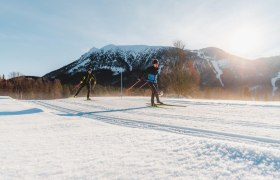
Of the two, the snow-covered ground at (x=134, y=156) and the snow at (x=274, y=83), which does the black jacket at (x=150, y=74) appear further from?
the snow at (x=274, y=83)

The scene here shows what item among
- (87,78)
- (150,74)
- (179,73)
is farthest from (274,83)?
(150,74)

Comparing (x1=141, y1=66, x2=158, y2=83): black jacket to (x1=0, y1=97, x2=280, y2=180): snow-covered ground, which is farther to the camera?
(x1=141, y1=66, x2=158, y2=83): black jacket

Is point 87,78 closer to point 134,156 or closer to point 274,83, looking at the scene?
point 134,156

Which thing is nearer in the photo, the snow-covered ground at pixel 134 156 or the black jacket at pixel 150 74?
the snow-covered ground at pixel 134 156

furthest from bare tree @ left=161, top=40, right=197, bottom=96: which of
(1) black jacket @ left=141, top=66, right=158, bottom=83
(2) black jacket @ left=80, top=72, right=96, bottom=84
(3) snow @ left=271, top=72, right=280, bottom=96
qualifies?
(3) snow @ left=271, top=72, right=280, bottom=96

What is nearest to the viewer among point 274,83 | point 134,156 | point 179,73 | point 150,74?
point 134,156

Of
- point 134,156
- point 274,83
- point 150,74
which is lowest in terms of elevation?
point 134,156

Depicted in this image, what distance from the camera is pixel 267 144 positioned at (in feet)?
13.7

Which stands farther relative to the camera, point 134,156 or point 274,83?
point 274,83

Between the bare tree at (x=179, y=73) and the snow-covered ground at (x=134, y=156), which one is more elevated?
the bare tree at (x=179, y=73)

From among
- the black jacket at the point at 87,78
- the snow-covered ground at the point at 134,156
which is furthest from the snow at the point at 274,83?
the snow-covered ground at the point at 134,156

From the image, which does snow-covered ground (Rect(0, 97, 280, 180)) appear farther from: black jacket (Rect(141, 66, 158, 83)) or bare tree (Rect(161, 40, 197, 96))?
bare tree (Rect(161, 40, 197, 96))

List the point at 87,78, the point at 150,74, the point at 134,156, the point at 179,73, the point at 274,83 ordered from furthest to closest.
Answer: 1. the point at 274,83
2. the point at 179,73
3. the point at 87,78
4. the point at 150,74
5. the point at 134,156

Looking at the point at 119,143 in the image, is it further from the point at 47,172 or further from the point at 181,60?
the point at 181,60
